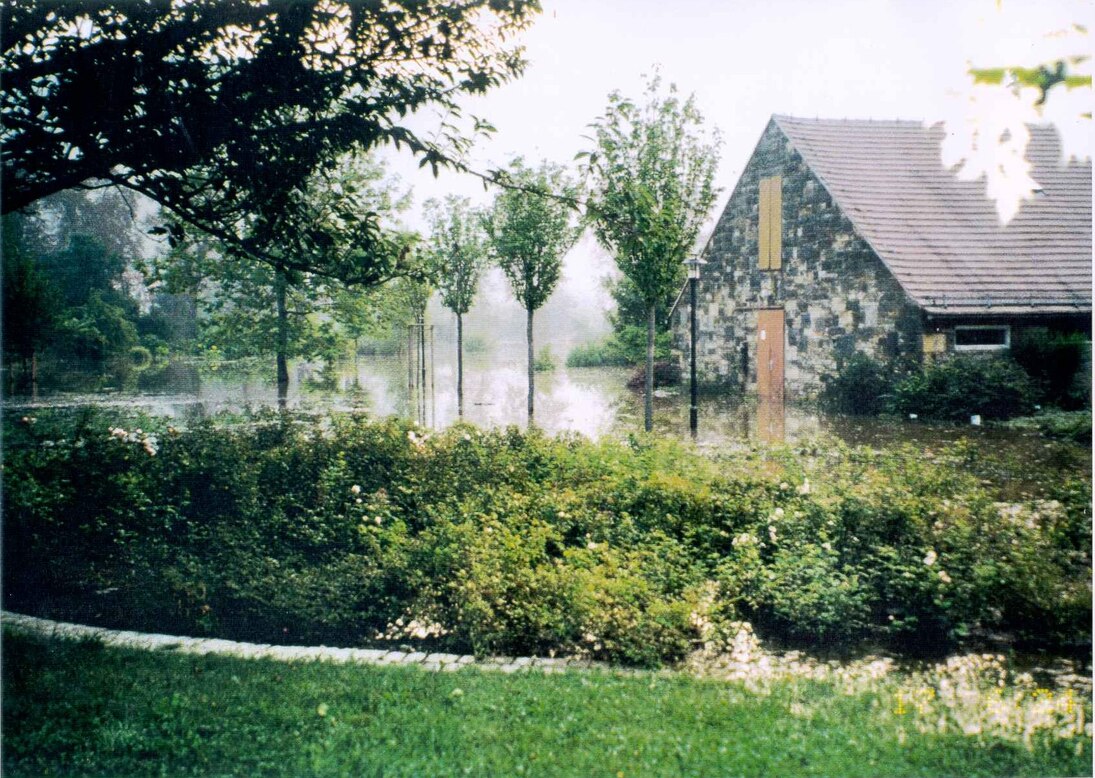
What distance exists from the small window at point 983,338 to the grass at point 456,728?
5399mm

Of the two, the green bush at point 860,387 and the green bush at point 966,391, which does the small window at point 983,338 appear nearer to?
the green bush at point 966,391

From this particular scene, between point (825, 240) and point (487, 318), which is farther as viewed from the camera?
point (487, 318)

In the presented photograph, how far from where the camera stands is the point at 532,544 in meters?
5.65

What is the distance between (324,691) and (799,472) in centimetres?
442

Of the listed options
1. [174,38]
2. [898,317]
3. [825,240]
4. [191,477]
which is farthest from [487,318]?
[174,38]

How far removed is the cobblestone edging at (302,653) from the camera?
4.69 metres

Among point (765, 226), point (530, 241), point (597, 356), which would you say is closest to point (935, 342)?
point (530, 241)

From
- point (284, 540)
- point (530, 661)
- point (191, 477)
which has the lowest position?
point (530, 661)

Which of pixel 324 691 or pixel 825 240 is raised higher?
pixel 825 240

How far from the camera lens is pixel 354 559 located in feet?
18.4

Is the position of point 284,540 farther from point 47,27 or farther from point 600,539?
point 47,27

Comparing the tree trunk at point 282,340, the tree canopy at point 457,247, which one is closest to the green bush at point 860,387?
the tree canopy at point 457,247

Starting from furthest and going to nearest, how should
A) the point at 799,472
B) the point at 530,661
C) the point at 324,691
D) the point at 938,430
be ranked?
the point at 938,430 → the point at 799,472 → the point at 530,661 → the point at 324,691

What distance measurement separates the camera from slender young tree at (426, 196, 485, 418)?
9.48 m
